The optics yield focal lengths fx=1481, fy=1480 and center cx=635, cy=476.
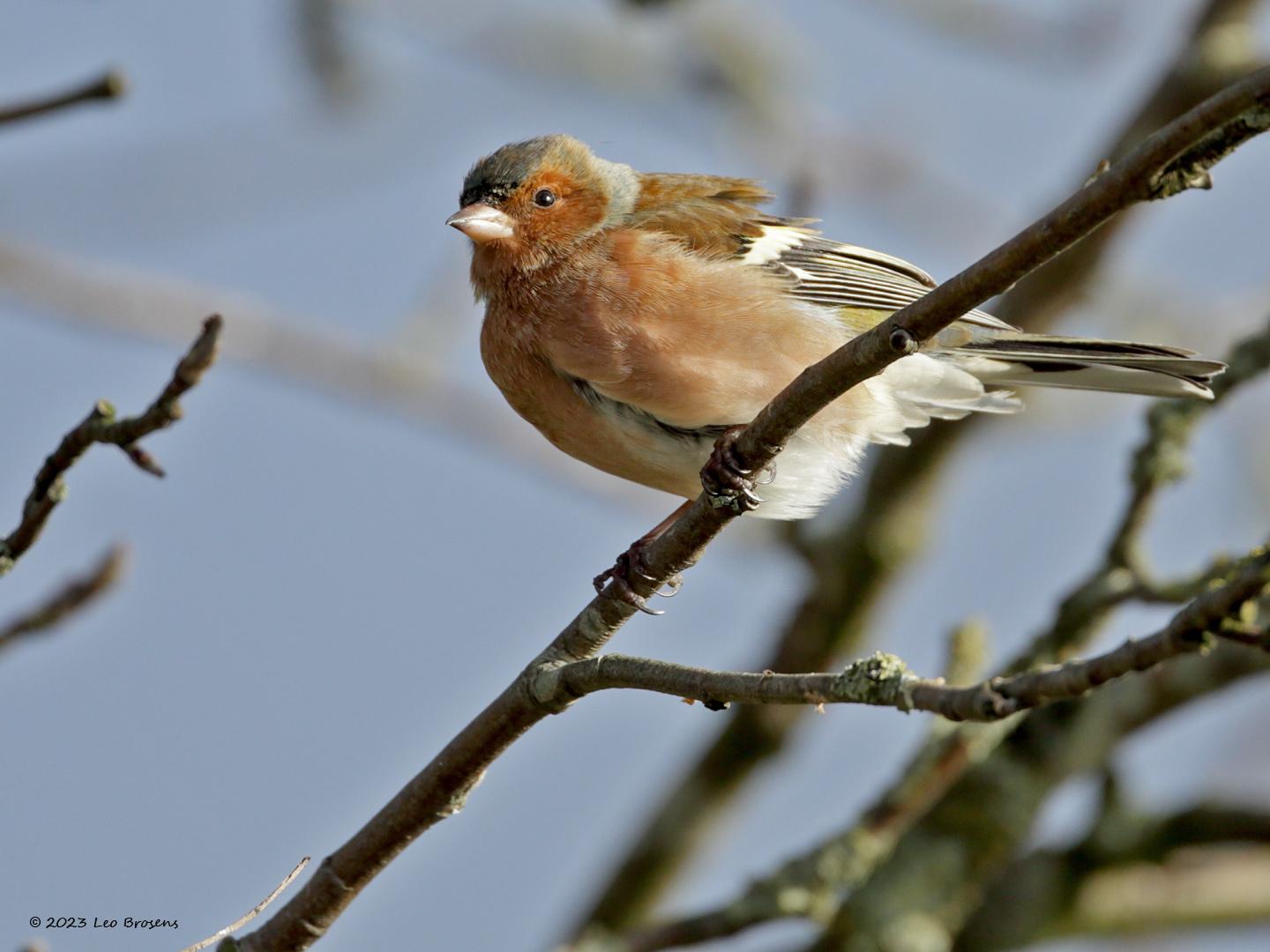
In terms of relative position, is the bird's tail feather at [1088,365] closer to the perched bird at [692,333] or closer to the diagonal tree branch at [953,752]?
the perched bird at [692,333]

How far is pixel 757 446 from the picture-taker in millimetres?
3582

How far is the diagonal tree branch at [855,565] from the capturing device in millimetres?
7434

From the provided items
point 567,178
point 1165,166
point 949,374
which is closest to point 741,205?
point 567,178

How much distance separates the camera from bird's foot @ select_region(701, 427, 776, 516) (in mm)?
3701

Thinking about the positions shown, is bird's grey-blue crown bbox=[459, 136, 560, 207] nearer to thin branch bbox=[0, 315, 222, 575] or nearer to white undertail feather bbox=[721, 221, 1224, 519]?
white undertail feather bbox=[721, 221, 1224, 519]

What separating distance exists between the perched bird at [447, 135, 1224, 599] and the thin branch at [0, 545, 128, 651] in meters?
1.41

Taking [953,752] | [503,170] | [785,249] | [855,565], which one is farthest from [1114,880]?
[503,170]

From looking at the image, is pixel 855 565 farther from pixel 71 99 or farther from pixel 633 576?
pixel 71 99

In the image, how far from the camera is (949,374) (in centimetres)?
548

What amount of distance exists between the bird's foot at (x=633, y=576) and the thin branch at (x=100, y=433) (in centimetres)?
124

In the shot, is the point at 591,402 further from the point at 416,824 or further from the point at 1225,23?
the point at 1225,23

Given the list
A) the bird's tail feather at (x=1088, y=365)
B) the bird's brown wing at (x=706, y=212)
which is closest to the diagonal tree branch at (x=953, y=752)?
the bird's tail feather at (x=1088, y=365)

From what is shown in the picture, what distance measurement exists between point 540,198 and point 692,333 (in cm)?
106

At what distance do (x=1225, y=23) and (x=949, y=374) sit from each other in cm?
327
